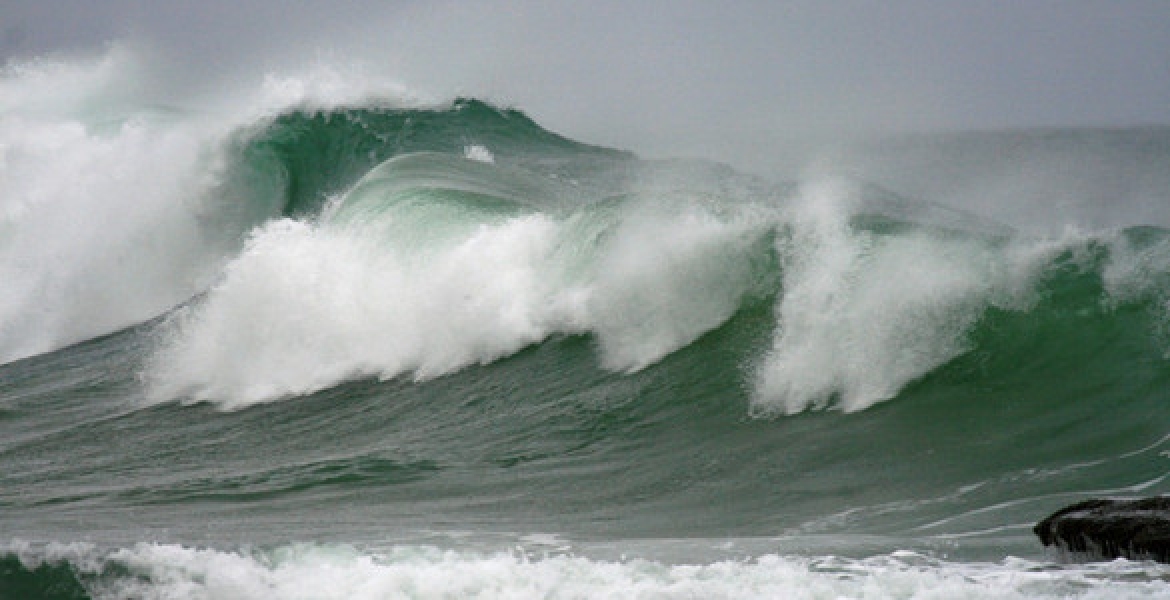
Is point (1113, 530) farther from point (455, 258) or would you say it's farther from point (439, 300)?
point (455, 258)

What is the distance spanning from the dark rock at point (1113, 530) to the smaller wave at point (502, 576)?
0.08m

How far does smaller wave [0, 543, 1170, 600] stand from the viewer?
6.80m

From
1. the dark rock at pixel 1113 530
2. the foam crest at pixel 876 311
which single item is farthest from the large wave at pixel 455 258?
the dark rock at pixel 1113 530

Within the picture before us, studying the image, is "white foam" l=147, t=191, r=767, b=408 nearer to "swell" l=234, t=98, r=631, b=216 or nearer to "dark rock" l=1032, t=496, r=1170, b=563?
"dark rock" l=1032, t=496, r=1170, b=563

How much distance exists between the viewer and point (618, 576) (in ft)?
23.5

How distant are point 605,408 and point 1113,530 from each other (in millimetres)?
5938

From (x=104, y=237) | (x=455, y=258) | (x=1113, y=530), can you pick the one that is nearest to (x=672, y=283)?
(x=455, y=258)

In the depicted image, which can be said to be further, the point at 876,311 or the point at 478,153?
the point at 478,153

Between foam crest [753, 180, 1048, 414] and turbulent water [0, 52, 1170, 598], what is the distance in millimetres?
22

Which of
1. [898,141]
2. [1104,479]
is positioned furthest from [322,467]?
[898,141]

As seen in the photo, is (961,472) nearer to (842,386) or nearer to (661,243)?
(842,386)

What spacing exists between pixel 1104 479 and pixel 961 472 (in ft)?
2.61

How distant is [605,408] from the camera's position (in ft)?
41.0

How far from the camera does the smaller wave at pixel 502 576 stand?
22.3ft
